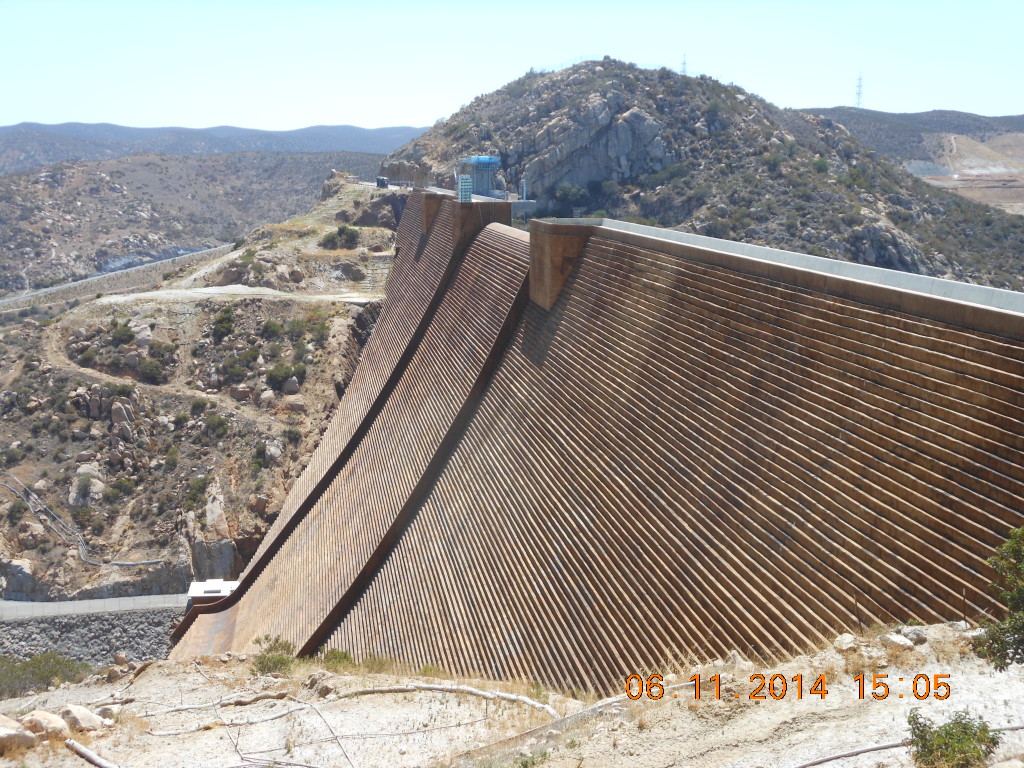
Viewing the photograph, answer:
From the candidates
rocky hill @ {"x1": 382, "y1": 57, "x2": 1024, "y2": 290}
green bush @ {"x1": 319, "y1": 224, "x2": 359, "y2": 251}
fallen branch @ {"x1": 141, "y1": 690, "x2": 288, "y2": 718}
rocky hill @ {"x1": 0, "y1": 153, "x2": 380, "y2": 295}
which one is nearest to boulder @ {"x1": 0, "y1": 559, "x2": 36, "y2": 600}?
fallen branch @ {"x1": 141, "y1": 690, "x2": 288, "y2": 718}

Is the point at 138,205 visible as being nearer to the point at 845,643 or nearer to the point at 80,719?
the point at 80,719

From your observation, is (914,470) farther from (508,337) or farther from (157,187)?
(157,187)

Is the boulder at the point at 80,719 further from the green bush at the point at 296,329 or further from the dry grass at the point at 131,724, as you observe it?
the green bush at the point at 296,329

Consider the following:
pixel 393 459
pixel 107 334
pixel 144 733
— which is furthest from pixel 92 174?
pixel 144 733

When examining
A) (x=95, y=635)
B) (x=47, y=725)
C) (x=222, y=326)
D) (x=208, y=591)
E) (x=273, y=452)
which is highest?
(x=222, y=326)

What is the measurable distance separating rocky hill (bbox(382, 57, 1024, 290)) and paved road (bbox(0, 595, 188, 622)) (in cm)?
2848

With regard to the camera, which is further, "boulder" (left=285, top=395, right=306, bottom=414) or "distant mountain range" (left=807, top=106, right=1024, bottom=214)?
"distant mountain range" (left=807, top=106, right=1024, bottom=214)

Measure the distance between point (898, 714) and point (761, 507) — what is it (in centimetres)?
284

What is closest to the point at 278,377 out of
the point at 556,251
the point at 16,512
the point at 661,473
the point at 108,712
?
the point at 16,512

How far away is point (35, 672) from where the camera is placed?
15773mm

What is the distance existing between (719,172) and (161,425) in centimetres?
3311

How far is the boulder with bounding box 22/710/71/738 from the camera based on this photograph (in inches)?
259
